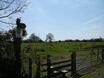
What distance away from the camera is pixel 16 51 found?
1121 centimetres

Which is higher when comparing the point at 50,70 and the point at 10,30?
the point at 10,30

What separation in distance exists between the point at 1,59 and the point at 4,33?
2.01 m

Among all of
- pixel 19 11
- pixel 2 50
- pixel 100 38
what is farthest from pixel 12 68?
pixel 100 38

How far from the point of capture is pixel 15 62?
11.2m

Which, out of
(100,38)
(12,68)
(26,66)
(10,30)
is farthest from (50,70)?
(100,38)

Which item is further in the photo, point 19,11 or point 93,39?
point 93,39

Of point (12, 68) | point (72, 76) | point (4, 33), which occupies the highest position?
point (4, 33)

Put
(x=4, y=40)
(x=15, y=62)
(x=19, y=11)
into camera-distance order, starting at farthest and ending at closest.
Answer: (x=19, y=11)
(x=4, y=40)
(x=15, y=62)

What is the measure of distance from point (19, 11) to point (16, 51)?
337cm

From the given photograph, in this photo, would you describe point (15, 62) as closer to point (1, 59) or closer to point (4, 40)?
point (1, 59)

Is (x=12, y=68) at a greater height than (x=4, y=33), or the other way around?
(x=4, y=33)

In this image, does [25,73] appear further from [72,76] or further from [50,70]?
[72,76]

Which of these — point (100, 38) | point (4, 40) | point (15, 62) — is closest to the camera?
point (15, 62)

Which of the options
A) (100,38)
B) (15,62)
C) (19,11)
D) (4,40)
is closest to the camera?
(15,62)
